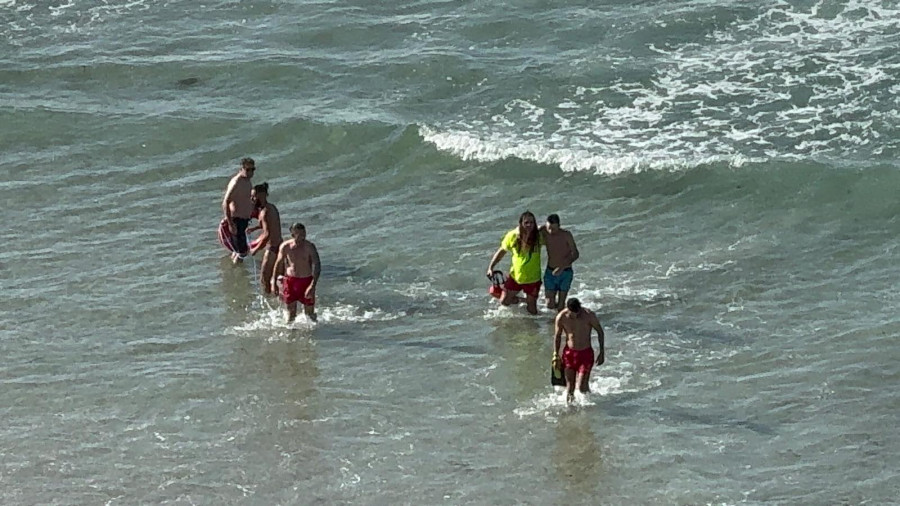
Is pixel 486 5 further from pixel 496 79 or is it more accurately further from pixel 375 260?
pixel 375 260

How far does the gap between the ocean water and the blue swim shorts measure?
0.45 meters

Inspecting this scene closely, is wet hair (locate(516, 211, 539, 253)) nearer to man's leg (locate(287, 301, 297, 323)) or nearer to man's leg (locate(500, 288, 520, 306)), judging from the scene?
man's leg (locate(500, 288, 520, 306))

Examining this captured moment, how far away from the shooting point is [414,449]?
14.4 metres

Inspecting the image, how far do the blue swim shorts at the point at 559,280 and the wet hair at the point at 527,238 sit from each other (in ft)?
1.00

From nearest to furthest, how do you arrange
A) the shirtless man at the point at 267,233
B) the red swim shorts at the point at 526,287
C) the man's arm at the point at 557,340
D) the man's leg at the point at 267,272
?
the man's arm at the point at 557,340, the red swim shorts at the point at 526,287, the man's leg at the point at 267,272, the shirtless man at the point at 267,233

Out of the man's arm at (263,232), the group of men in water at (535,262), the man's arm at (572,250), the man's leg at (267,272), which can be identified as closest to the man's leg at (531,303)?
the group of men in water at (535,262)

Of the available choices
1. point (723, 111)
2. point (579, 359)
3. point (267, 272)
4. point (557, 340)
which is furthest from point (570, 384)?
point (723, 111)

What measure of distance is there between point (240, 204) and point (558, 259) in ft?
13.5

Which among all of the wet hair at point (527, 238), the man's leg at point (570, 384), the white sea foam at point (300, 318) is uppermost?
the wet hair at point (527, 238)

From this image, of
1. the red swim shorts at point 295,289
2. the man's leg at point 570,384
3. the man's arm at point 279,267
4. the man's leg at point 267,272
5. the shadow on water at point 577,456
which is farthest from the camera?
the man's leg at point 267,272

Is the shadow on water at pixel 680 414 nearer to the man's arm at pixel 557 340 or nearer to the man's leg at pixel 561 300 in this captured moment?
the man's arm at pixel 557 340

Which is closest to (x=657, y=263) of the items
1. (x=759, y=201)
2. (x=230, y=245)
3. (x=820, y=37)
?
(x=759, y=201)

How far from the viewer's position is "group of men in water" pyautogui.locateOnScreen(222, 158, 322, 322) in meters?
16.8

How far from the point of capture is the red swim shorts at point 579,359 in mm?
14875
